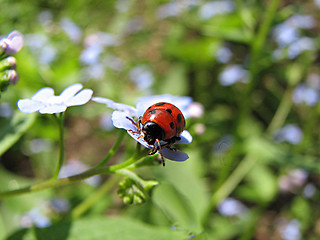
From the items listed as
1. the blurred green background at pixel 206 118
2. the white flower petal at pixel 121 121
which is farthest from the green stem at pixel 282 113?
the white flower petal at pixel 121 121

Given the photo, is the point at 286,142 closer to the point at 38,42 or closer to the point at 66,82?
the point at 66,82

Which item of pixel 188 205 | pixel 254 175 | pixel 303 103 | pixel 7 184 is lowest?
pixel 254 175

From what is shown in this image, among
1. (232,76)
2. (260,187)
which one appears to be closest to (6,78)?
(260,187)

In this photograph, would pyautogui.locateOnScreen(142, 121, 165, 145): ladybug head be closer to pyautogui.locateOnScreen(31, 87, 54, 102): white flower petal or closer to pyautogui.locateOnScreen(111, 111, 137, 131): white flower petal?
pyautogui.locateOnScreen(111, 111, 137, 131): white flower petal

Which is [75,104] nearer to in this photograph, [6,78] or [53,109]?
[53,109]

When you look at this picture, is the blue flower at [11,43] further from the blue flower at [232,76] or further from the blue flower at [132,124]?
the blue flower at [232,76]

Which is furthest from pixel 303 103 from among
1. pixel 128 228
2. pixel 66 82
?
pixel 128 228
